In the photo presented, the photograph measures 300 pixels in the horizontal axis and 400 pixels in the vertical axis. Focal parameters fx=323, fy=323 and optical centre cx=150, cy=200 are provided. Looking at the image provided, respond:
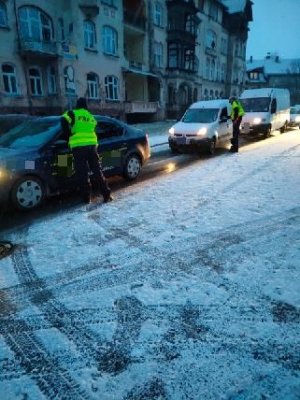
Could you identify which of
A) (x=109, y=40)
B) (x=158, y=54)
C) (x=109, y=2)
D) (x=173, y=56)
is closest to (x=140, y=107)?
(x=109, y=40)

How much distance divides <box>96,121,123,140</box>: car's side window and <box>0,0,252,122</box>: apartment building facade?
3.23m

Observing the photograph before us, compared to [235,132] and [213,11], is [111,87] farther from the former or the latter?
[213,11]

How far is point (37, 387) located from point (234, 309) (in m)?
1.78

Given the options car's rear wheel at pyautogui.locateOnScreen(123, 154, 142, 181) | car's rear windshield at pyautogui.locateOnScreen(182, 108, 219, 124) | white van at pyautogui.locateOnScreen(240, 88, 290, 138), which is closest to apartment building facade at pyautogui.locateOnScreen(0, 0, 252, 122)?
car's rear wheel at pyautogui.locateOnScreen(123, 154, 142, 181)

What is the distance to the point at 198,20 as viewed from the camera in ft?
120

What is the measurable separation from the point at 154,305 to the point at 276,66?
284ft

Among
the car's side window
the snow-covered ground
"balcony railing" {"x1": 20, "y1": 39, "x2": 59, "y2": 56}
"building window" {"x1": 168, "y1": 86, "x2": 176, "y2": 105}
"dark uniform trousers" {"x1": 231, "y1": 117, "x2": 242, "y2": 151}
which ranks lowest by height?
the snow-covered ground

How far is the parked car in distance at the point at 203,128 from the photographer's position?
1130 centimetres

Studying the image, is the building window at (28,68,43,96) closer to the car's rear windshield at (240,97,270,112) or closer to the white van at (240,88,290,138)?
the white van at (240,88,290,138)

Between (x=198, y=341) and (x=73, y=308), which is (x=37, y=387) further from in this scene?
(x=198, y=341)

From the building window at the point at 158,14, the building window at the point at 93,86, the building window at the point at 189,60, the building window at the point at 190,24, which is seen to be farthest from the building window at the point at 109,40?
the building window at the point at 190,24

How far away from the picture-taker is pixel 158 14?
31844mm

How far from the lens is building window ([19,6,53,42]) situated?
2136cm

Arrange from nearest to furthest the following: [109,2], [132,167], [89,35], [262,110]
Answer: [132,167], [262,110], [89,35], [109,2]
